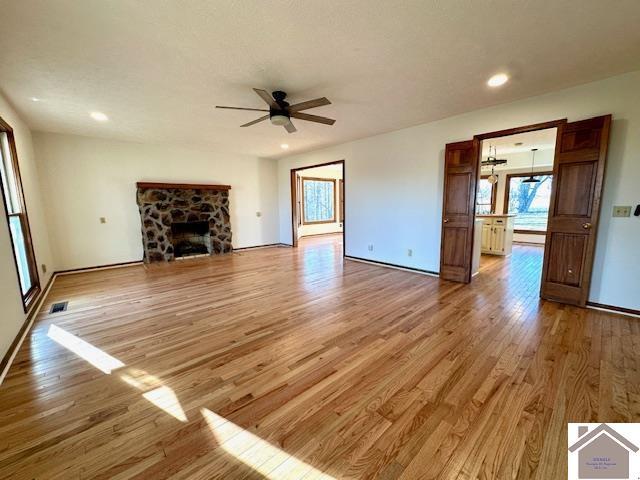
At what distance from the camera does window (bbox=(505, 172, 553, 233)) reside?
7645 millimetres

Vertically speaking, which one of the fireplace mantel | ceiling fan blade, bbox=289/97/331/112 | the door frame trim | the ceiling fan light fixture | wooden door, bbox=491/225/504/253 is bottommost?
wooden door, bbox=491/225/504/253

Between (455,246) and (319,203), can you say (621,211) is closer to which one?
(455,246)

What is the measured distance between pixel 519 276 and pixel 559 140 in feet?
7.44

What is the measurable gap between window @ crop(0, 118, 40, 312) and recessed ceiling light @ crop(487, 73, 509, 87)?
18.8 ft

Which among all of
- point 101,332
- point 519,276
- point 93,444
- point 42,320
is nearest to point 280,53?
point 93,444

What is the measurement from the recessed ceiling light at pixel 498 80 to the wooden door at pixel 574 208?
0.97m

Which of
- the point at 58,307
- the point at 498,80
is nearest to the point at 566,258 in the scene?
the point at 498,80

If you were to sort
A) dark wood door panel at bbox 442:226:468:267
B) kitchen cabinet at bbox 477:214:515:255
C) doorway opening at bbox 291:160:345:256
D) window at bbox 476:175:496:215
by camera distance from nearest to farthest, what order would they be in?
dark wood door panel at bbox 442:226:468:267 → kitchen cabinet at bbox 477:214:515:255 → window at bbox 476:175:496:215 → doorway opening at bbox 291:160:345:256

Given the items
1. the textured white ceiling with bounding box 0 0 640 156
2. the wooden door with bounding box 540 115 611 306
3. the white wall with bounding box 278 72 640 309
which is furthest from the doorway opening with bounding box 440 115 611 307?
the textured white ceiling with bounding box 0 0 640 156

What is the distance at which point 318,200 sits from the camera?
10.2 metres

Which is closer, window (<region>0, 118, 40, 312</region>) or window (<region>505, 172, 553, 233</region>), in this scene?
window (<region>0, 118, 40, 312</region>)

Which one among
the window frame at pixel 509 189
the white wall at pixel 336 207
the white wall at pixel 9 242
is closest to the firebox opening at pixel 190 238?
the white wall at pixel 9 242

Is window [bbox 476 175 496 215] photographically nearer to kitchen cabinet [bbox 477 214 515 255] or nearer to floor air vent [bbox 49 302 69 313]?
kitchen cabinet [bbox 477 214 515 255]

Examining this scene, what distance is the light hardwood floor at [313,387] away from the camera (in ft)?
4.41
